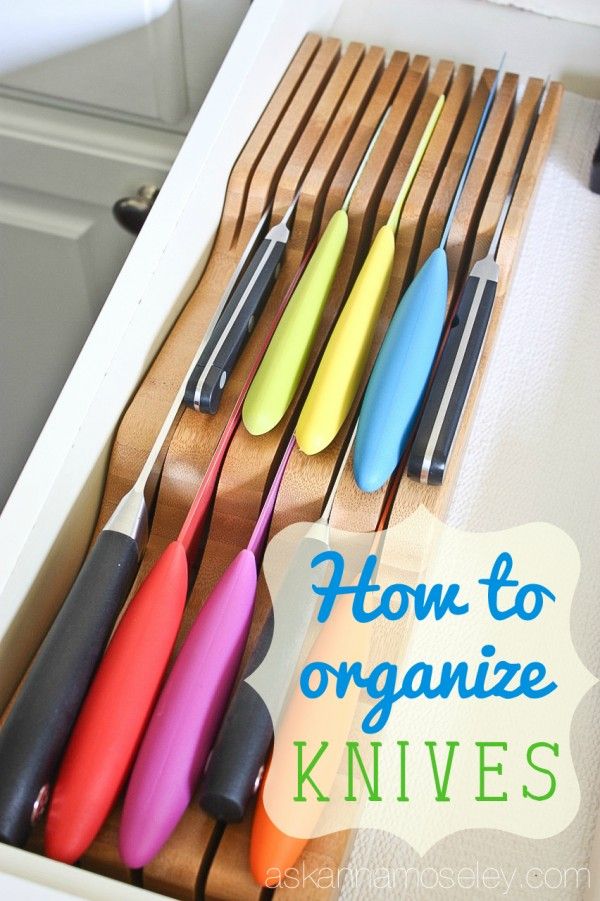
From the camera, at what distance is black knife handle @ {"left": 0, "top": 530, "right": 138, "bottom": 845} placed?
393mm

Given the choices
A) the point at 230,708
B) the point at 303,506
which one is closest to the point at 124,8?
the point at 303,506

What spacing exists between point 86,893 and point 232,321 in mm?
305

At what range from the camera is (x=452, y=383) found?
0.50 m

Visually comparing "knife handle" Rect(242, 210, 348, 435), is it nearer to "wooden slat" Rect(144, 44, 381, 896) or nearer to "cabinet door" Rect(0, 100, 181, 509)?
"wooden slat" Rect(144, 44, 381, 896)

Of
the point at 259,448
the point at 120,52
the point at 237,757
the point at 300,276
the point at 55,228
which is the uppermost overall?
the point at 120,52

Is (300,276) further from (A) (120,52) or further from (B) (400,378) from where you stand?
(A) (120,52)

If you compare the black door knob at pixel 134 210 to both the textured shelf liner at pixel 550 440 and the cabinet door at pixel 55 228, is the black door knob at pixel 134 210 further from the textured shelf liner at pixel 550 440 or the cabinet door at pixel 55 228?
the textured shelf liner at pixel 550 440

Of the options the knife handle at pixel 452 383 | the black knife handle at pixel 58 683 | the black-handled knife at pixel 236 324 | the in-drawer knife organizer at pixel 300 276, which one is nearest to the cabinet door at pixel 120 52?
the in-drawer knife organizer at pixel 300 276

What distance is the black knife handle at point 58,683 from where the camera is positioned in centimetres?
39

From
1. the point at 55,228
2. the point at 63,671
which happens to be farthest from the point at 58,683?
the point at 55,228

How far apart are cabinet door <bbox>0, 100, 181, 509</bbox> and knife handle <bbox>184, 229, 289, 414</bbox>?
0.90 ft

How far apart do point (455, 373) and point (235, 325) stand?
0.42 feet

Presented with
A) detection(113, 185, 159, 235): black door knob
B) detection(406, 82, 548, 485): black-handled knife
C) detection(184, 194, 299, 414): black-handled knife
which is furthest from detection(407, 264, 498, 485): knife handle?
detection(113, 185, 159, 235): black door knob

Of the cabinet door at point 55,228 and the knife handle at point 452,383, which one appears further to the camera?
the cabinet door at point 55,228
